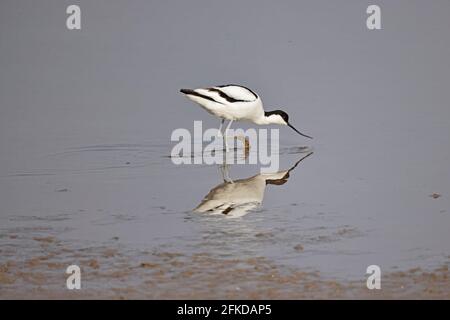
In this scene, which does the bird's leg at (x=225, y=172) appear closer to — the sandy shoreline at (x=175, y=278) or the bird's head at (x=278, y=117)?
the bird's head at (x=278, y=117)

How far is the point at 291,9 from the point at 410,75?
3.38m

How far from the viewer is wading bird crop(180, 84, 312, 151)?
11523mm

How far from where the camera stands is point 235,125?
511 inches

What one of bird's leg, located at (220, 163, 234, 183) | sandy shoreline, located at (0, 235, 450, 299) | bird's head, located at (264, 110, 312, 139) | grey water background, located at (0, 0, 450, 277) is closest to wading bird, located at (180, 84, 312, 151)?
bird's head, located at (264, 110, 312, 139)

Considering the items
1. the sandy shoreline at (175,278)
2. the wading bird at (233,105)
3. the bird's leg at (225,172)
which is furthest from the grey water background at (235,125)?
the wading bird at (233,105)

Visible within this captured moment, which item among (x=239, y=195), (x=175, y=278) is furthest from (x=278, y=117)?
(x=175, y=278)

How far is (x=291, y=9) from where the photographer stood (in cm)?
1647

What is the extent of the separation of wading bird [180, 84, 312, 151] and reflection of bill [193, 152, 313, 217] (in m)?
1.77

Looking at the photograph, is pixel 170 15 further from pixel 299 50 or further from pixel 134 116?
pixel 134 116

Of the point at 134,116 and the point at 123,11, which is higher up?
the point at 123,11

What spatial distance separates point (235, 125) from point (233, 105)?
130 cm

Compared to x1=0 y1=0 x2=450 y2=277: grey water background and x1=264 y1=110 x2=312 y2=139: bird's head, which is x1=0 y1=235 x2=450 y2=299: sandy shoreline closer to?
x1=0 y1=0 x2=450 y2=277: grey water background

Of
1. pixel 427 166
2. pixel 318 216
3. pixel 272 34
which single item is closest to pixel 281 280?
pixel 318 216

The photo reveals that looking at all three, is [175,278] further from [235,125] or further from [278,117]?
[235,125]
